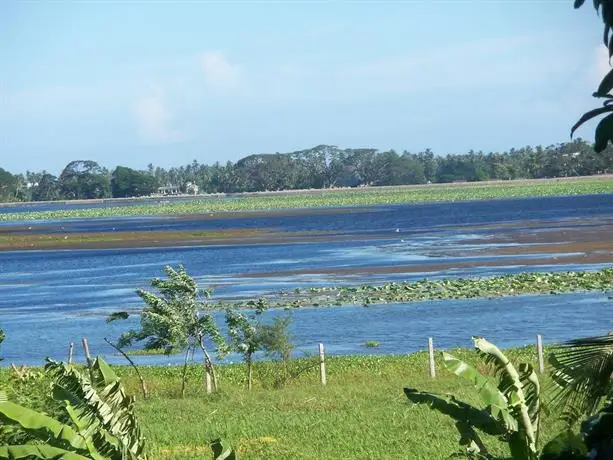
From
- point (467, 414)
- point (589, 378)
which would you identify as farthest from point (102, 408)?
point (589, 378)

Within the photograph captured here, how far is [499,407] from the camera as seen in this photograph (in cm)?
1038

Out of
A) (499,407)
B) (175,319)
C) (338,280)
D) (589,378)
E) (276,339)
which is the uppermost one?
(589,378)

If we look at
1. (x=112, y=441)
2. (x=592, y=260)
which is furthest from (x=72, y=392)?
(x=592, y=260)

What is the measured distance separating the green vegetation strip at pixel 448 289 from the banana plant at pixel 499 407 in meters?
35.7

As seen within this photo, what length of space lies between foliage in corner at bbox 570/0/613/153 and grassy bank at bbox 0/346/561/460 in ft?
38.1

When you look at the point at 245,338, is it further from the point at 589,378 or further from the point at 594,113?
the point at 594,113

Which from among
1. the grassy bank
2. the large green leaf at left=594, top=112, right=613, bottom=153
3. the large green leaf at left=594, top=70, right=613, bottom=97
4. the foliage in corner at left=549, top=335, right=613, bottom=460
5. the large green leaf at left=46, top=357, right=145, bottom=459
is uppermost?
the large green leaf at left=594, top=70, right=613, bottom=97

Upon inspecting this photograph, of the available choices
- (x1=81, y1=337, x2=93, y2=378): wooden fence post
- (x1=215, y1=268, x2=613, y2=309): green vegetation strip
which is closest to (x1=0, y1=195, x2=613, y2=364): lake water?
(x1=215, y1=268, x2=613, y2=309): green vegetation strip

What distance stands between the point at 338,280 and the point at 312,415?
33439mm

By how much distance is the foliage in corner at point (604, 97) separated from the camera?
600cm

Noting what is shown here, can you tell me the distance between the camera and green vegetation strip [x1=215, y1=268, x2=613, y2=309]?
156 feet

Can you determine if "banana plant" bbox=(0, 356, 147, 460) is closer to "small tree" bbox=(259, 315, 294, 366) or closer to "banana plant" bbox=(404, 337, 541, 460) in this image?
"banana plant" bbox=(404, 337, 541, 460)

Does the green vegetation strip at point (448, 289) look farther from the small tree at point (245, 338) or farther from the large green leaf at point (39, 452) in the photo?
the large green leaf at point (39, 452)

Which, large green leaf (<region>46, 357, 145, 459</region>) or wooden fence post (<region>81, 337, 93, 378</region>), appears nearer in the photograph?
large green leaf (<region>46, 357, 145, 459</region>)
